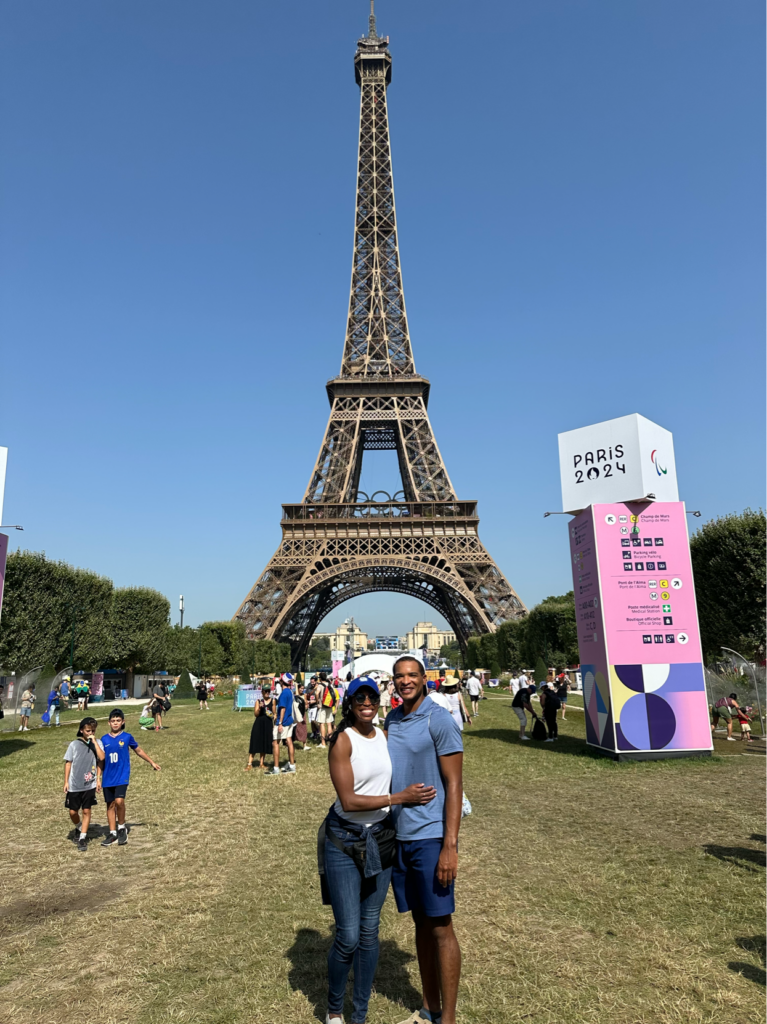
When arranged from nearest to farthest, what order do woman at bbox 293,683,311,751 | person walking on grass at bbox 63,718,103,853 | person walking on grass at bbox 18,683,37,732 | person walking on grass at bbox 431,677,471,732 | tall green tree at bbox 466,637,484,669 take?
person walking on grass at bbox 63,718,103,853
person walking on grass at bbox 431,677,471,732
woman at bbox 293,683,311,751
person walking on grass at bbox 18,683,37,732
tall green tree at bbox 466,637,484,669

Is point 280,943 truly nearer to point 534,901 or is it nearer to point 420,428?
point 534,901

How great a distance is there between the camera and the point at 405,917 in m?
5.55

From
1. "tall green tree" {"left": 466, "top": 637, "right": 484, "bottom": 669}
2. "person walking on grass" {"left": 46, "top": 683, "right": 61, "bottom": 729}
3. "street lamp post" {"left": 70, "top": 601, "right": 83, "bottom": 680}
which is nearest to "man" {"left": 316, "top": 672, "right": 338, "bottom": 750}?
"person walking on grass" {"left": 46, "top": 683, "right": 61, "bottom": 729}

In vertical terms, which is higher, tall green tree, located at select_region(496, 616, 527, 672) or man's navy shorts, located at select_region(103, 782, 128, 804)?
tall green tree, located at select_region(496, 616, 527, 672)

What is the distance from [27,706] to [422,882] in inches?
882

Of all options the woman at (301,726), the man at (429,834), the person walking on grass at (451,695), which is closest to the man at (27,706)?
the woman at (301,726)

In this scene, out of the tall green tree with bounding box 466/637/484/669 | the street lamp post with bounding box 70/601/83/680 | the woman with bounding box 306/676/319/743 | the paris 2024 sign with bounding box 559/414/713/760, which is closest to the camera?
the paris 2024 sign with bounding box 559/414/713/760

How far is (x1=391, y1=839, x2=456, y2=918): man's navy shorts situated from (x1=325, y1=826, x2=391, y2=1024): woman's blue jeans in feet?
0.38

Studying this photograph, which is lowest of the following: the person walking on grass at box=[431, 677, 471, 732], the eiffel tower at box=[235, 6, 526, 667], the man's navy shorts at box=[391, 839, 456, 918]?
the man's navy shorts at box=[391, 839, 456, 918]

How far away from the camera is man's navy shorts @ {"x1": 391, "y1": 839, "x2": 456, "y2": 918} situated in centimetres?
347

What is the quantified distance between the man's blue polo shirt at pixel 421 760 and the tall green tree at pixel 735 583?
25075 millimetres

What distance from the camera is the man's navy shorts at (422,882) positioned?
3.47 metres

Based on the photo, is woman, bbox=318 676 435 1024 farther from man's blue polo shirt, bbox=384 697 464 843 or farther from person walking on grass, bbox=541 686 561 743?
person walking on grass, bbox=541 686 561 743

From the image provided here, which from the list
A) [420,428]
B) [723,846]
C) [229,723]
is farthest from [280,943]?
[420,428]
